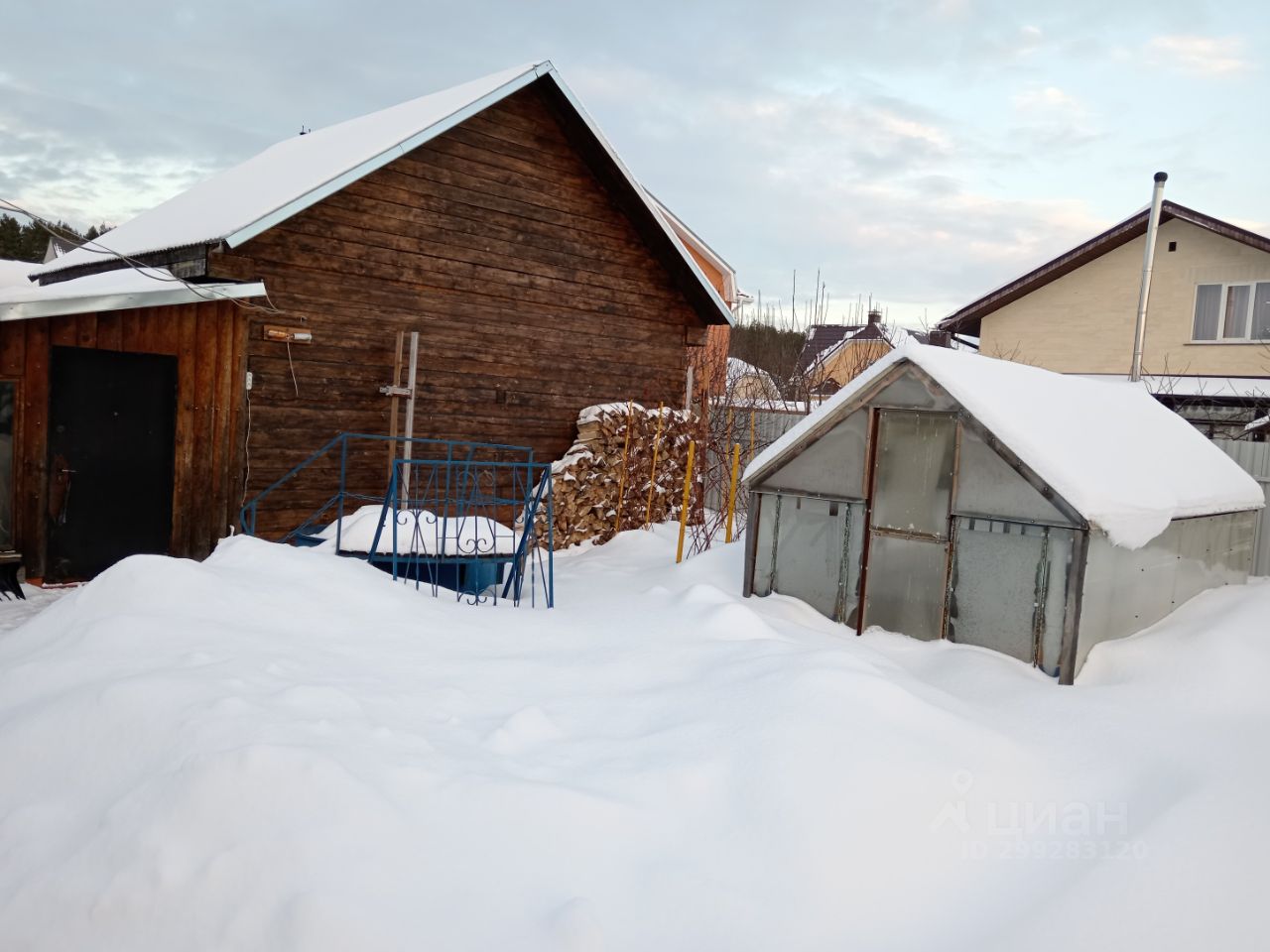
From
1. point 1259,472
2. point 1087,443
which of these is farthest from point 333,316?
point 1259,472

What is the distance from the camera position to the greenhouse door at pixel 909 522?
6.70 metres

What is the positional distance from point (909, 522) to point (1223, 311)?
14186mm

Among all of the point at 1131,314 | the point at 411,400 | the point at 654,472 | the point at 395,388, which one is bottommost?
the point at 654,472

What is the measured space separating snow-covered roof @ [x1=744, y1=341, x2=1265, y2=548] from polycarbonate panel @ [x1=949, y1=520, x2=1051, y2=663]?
20.0 inches

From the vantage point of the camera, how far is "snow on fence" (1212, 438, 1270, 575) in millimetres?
10305

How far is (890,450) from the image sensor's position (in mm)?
6988

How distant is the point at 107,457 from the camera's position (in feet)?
27.4

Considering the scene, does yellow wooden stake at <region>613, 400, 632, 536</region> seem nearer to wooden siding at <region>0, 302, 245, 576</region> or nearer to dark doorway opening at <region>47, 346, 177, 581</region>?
wooden siding at <region>0, 302, 245, 576</region>

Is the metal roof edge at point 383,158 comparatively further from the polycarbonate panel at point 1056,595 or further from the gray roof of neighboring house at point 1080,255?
the gray roof of neighboring house at point 1080,255

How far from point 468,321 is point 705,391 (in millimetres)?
4221

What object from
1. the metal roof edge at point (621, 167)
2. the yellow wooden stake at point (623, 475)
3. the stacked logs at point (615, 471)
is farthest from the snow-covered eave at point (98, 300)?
the yellow wooden stake at point (623, 475)

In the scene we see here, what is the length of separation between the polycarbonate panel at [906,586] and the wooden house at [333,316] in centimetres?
523

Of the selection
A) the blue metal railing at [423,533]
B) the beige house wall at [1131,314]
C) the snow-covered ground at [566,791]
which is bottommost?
the snow-covered ground at [566,791]

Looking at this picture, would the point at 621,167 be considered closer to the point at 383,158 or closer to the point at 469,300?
the point at 469,300
